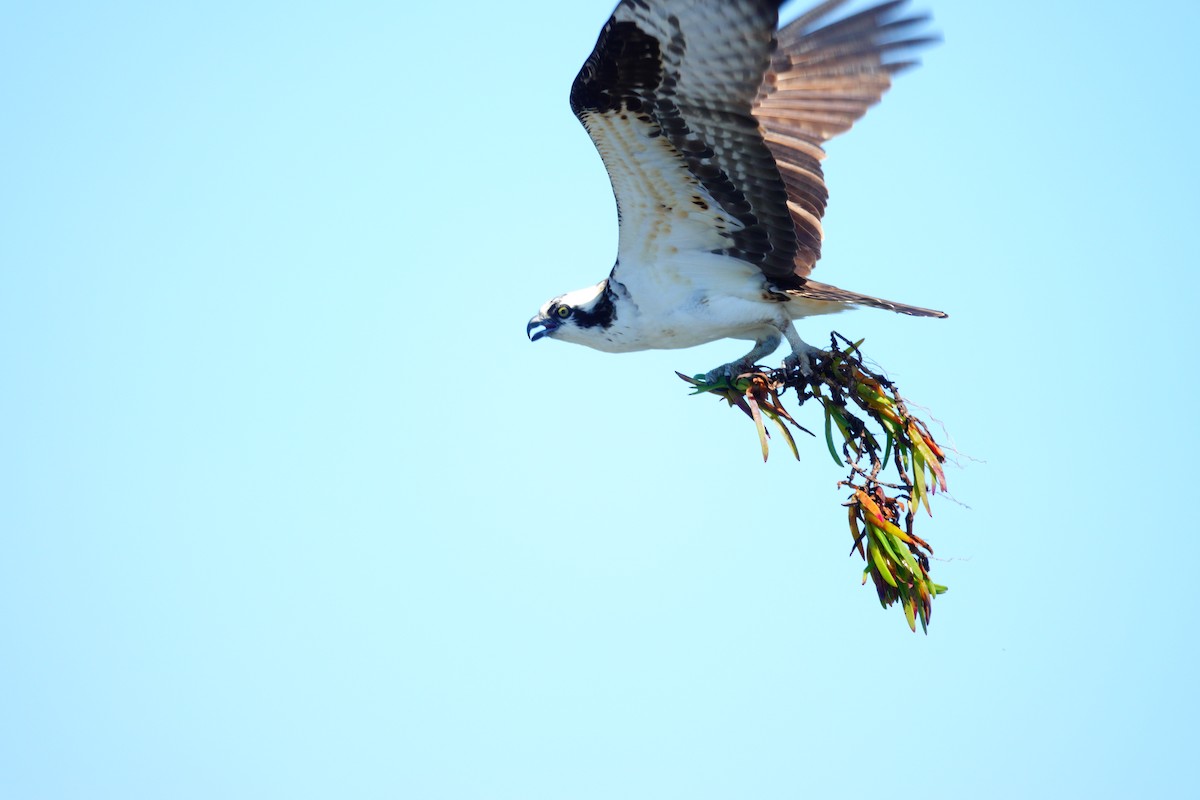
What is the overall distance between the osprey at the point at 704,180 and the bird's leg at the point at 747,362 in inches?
0.4

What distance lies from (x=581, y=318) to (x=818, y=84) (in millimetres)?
2752

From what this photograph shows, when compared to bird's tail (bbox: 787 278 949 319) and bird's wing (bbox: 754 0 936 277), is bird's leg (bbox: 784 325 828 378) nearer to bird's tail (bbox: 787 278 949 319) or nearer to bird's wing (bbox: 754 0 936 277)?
bird's tail (bbox: 787 278 949 319)

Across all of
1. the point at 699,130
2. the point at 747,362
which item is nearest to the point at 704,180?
the point at 699,130

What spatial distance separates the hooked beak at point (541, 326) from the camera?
27.4 feet

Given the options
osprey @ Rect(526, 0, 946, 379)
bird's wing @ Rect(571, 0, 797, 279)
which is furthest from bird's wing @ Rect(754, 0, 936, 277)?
bird's wing @ Rect(571, 0, 797, 279)

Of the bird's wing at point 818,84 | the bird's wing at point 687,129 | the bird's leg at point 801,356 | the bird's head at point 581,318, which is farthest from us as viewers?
the bird's wing at point 818,84

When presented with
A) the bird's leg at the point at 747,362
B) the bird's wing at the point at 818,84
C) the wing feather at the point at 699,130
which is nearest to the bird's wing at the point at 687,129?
the wing feather at the point at 699,130

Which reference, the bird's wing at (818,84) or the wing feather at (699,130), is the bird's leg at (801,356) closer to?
the wing feather at (699,130)

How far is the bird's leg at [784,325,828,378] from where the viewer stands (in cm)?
715

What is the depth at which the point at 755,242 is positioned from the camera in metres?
7.78

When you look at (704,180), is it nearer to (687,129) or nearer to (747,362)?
(687,129)

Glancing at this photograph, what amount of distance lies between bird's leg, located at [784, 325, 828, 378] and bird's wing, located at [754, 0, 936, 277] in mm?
1872

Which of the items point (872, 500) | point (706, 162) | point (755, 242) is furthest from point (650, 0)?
point (872, 500)

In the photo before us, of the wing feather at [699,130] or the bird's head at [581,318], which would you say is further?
the bird's head at [581,318]
